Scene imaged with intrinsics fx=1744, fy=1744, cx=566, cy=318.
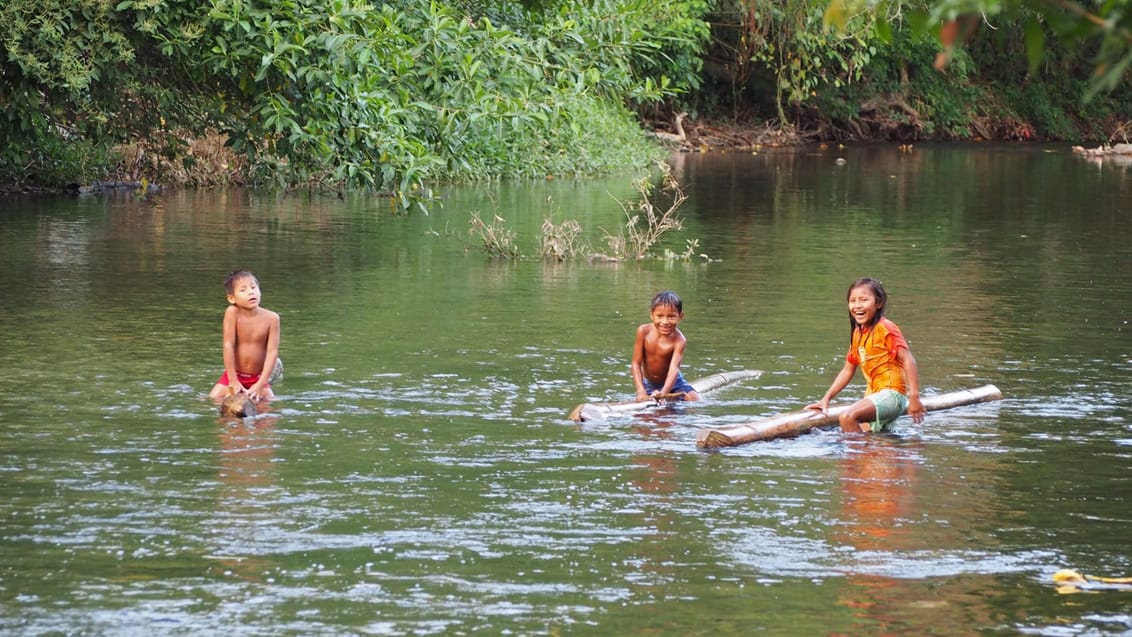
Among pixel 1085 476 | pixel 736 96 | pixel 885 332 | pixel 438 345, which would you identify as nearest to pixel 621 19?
pixel 438 345

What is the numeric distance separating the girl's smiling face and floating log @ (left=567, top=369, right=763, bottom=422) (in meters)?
1.33

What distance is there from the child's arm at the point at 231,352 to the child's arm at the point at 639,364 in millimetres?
2445

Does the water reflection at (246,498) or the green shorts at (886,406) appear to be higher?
the green shorts at (886,406)

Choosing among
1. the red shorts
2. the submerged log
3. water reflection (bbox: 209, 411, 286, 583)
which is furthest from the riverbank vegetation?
water reflection (bbox: 209, 411, 286, 583)

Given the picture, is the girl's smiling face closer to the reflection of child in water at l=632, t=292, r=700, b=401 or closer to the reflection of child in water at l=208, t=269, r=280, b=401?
the reflection of child in water at l=632, t=292, r=700, b=401

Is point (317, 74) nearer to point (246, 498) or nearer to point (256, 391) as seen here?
point (256, 391)

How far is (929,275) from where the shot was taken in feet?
60.3

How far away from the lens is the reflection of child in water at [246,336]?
10758 millimetres

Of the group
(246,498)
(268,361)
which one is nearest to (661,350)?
(268,361)

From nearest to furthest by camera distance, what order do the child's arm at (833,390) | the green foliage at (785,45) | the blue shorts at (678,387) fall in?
the child's arm at (833,390) → the blue shorts at (678,387) → the green foliage at (785,45)

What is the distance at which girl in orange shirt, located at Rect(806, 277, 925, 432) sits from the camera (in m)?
10.2

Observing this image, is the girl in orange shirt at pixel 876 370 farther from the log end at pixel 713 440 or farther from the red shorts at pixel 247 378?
the red shorts at pixel 247 378

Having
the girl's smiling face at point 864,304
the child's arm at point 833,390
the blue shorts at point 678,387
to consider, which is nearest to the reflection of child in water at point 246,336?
the blue shorts at point 678,387

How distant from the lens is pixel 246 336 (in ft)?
35.8
